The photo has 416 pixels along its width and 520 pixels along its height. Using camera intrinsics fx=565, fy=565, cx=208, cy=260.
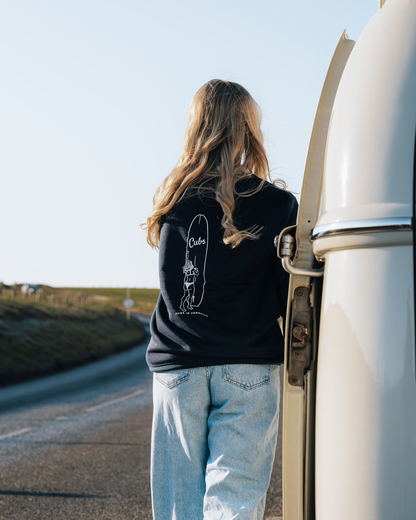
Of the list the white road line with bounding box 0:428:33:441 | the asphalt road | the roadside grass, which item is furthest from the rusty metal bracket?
the roadside grass

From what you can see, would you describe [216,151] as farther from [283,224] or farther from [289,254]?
[289,254]

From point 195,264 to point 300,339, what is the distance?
509 millimetres

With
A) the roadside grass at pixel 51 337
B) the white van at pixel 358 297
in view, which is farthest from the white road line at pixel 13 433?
the white van at pixel 358 297

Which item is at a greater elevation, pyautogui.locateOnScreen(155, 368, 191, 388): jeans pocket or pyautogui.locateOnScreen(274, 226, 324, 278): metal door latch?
pyautogui.locateOnScreen(274, 226, 324, 278): metal door latch

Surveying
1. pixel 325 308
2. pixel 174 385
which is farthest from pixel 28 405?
pixel 325 308

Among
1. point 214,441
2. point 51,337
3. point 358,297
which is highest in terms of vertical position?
point 358,297

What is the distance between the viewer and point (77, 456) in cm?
605

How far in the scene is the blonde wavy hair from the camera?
6.57 ft

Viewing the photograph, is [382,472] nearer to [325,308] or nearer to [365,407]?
[365,407]

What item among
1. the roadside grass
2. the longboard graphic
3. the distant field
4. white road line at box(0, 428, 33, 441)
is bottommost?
white road line at box(0, 428, 33, 441)

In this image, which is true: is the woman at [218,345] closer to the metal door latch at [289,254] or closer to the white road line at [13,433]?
the metal door latch at [289,254]

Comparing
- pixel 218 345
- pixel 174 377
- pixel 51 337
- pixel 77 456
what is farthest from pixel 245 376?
pixel 51 337

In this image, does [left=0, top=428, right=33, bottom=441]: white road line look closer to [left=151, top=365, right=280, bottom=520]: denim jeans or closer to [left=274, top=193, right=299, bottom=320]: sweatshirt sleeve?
[left=151, top=365, right=280, bottom=520]: denim jeans

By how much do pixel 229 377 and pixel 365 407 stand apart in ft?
1.93
